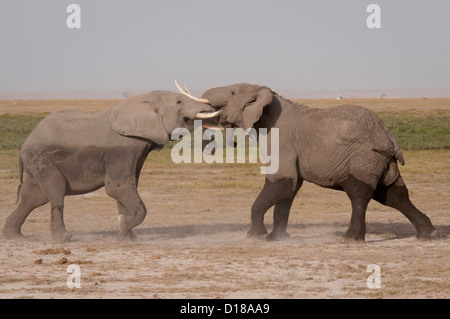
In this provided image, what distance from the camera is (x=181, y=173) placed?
21953 millimetres

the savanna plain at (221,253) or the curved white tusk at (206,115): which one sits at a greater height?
the curved white tusk at (206,115)

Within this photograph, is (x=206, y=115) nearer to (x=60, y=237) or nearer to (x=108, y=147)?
(x=108, y=147)

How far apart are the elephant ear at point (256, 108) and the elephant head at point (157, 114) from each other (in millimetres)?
443

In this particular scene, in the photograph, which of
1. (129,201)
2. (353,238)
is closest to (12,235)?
(129,201)

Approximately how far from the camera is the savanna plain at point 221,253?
847 centimetres

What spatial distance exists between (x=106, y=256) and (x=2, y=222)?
13.6ft

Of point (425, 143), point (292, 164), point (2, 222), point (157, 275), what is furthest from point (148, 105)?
point (425, 143)

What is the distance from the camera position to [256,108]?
11.3 m

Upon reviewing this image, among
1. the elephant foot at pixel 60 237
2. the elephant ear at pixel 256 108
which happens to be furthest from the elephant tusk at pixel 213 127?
the elephant foot at pixel 60 237

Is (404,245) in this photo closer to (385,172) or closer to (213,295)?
(385,172)

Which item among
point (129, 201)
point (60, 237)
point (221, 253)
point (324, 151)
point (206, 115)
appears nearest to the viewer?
point (221, 253)

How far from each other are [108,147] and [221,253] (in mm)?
2231

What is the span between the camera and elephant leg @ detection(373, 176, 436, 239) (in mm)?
11414

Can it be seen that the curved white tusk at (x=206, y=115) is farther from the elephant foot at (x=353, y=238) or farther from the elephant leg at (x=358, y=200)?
the elephant foot at (x=353, y=238)
